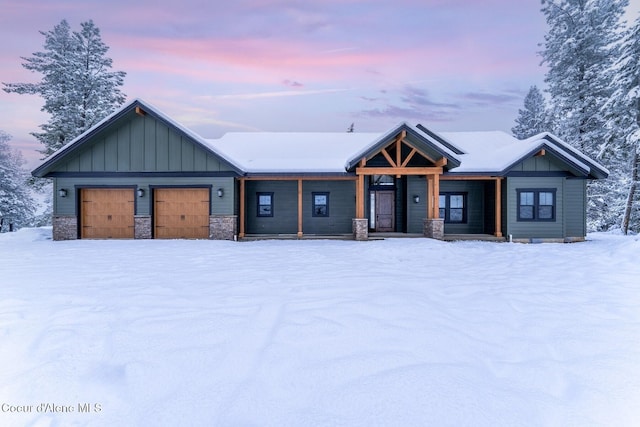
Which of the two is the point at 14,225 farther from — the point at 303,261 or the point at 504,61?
the point at 504,61

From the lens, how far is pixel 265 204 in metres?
16.5

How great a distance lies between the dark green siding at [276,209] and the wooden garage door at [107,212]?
5.41m

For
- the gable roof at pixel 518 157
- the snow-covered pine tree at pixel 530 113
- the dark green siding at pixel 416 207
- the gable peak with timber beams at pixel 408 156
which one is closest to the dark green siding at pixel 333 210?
the gable peak with timber beams at pixel 408 156

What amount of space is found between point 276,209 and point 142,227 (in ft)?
Result: 20.5

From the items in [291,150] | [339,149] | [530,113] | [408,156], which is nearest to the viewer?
[408,156]

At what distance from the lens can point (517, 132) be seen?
115 ft

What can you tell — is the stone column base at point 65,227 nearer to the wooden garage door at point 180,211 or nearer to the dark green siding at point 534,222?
the wooden garage door at point 180,211

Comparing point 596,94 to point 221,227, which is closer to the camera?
point 221,227

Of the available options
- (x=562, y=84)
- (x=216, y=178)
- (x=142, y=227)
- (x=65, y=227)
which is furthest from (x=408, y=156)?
(x=562, y=84)

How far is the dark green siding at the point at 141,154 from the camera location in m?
14.4

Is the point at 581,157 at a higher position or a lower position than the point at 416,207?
higher

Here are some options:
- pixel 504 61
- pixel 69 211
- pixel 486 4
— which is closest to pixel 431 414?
pixel 69 211

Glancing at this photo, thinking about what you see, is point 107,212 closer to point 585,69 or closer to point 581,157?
point 581,157

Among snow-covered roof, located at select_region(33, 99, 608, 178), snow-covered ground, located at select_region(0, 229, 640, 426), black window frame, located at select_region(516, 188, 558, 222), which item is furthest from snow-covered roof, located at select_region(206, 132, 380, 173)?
snow-covered ground, located at select_region(0, 229, 640, 426)
